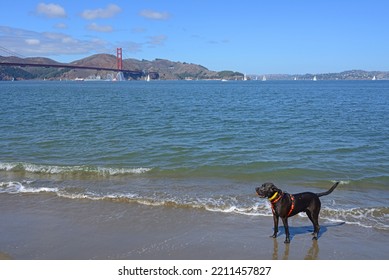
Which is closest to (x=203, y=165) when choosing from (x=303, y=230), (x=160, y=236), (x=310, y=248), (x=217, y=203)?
(x=217, y=203)

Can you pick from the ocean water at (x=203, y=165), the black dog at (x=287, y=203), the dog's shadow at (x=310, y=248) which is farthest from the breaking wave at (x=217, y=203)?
the black dog at (x=287, y=203)

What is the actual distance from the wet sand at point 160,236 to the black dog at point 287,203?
0.39 meters

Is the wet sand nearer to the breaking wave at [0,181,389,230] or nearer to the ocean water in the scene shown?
the breaking wave at [0,181,389,230]

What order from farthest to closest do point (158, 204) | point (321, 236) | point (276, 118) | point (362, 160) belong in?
point (276, 118), point (362, 160), point (158, 204), point (321, 236)

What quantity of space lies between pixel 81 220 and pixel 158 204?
1.82m

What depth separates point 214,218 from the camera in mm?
7887

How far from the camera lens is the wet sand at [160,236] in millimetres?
6094

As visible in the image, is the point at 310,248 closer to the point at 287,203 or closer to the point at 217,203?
the point at 287,203

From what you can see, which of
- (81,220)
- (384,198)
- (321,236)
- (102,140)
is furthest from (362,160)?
(102,140)

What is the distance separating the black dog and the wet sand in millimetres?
388

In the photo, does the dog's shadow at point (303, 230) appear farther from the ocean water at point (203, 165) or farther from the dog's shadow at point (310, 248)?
the ocean water at point (203, 165)

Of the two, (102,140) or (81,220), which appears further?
(102,140)
